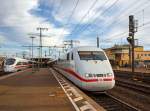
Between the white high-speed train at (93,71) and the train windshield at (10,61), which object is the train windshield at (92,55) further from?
the train windshield at (10,61)

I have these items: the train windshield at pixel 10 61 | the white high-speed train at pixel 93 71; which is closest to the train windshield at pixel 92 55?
the white high-speed train at pixel 93 71

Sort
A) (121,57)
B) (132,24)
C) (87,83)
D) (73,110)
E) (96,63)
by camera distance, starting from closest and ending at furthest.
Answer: (73,110)
(87,83)
(96,63)
(132,24)
(121,57)

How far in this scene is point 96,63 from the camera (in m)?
17.4

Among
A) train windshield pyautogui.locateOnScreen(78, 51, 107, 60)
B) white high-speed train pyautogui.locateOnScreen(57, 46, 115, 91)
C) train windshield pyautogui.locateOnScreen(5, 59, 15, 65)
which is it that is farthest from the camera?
train windshield pyautogui.locateOnScreen(5, 59, 15, 65)

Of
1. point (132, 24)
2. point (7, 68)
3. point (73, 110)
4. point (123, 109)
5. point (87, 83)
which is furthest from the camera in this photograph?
point (7, 68)

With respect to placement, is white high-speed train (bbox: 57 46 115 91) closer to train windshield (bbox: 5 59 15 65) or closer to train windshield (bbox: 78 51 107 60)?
train windshield (bbox: 78 51 107 60)

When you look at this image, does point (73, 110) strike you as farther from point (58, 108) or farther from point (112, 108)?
point (112, 108)

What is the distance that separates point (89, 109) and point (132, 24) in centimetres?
3641

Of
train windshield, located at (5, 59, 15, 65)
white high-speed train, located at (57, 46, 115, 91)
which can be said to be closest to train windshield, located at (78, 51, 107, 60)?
white high-speed train, located at (57, 46, 115, 91)

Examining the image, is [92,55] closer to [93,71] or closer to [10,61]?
[93,71]

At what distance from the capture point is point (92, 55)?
61.2ft

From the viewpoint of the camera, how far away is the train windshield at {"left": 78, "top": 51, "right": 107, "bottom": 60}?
18.4 metres

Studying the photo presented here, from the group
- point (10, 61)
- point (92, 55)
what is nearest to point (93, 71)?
point (92, 55)

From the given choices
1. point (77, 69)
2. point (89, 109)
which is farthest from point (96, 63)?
point (89, 109)
